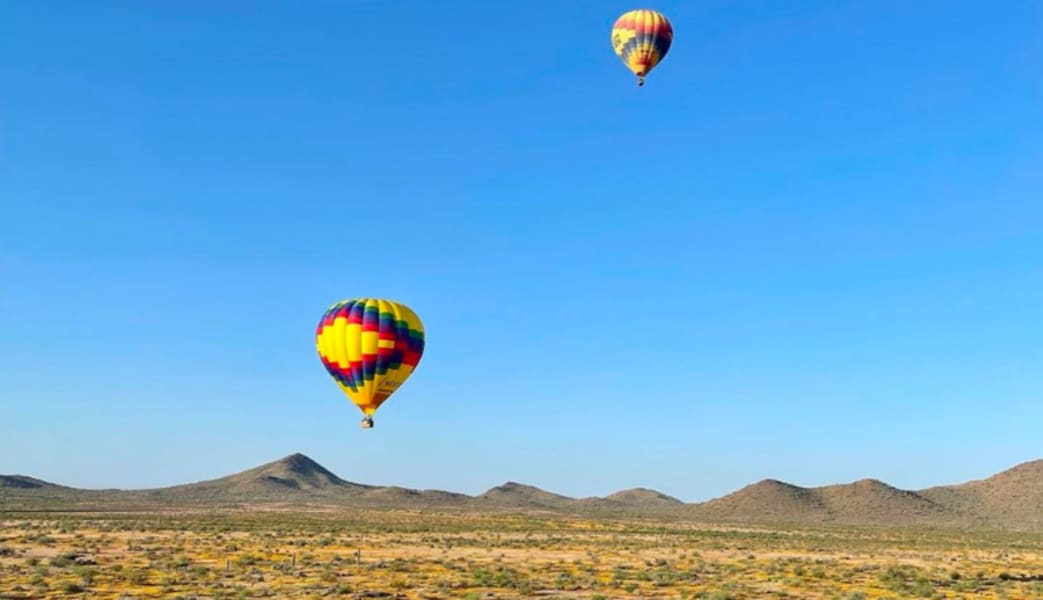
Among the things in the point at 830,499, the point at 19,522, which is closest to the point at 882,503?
the point at 830,499

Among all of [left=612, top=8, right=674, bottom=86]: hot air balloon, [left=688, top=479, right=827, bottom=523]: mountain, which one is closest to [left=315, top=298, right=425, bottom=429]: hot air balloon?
[left=612, top=8, right=674, bottom=86]: hot air balloon

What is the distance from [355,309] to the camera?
47844 millimetres

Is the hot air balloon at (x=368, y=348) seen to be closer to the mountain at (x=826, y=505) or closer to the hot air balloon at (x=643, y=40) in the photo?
the hot air balloon at (x=643, y=40)

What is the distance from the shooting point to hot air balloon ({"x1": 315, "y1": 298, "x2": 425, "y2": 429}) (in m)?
47.1

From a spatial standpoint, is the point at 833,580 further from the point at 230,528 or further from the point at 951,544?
the point at 230,528

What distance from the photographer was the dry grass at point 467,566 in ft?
116

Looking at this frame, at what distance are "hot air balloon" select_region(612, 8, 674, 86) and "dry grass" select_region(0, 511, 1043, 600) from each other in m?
30.0

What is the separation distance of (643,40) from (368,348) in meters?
26.4

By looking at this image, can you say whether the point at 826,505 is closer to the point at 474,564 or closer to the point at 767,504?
the point at 767,504

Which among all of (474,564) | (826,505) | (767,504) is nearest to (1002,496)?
(826,505)

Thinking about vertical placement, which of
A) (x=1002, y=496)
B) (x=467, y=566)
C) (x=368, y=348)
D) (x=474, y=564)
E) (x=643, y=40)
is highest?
(x=643, y=40)

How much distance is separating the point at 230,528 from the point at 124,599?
4665 cm

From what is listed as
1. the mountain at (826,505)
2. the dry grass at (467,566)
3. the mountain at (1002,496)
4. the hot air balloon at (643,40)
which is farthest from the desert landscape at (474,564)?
the mountain at (1002,496)

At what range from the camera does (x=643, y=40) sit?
57094 mm
